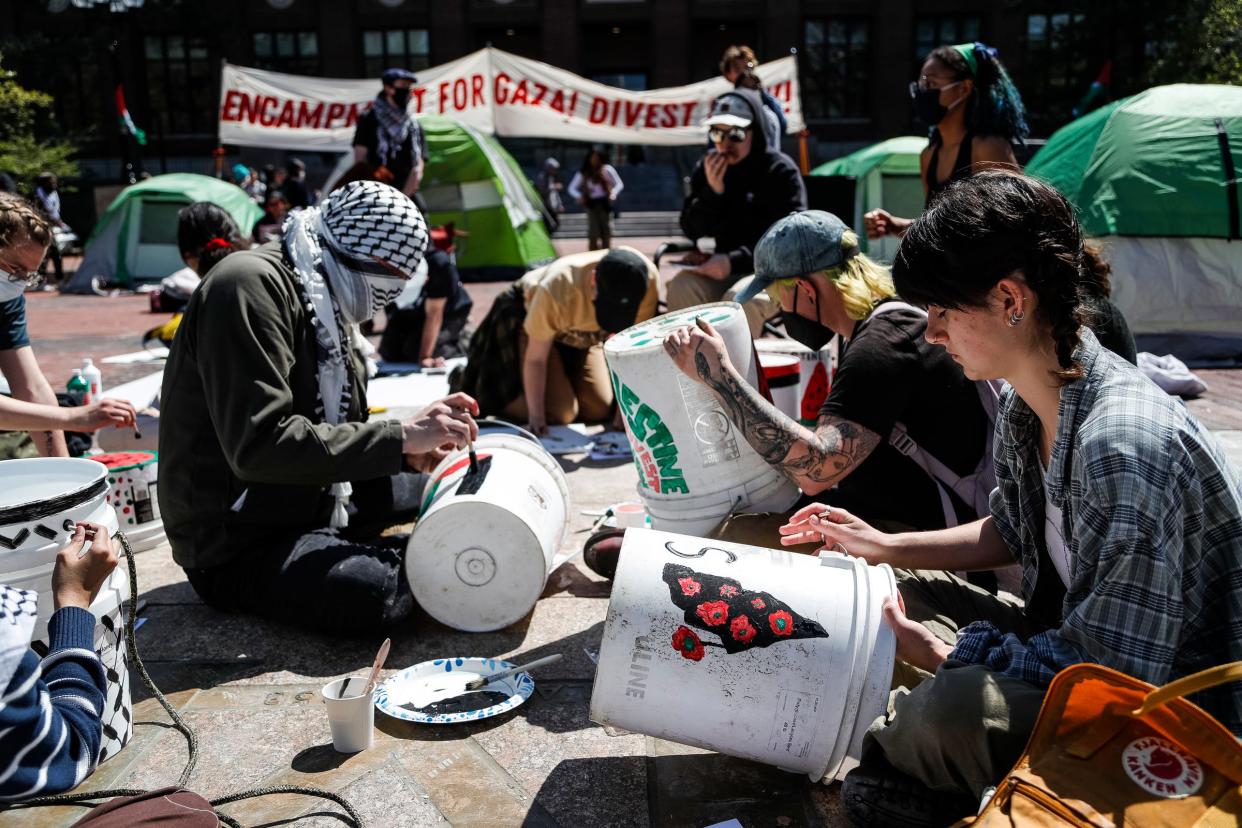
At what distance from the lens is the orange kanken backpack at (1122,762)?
148cm

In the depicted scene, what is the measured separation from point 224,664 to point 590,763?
1.24 meters

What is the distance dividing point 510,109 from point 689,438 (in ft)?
38.5

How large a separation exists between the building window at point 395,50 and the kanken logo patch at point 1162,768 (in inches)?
1257

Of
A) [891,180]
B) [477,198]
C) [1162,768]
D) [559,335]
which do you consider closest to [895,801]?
[1162,768]

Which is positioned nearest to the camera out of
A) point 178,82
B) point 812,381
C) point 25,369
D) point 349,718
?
point 349,718

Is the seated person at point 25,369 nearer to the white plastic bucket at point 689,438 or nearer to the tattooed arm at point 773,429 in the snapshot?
the white plastic bucket at point 689,438

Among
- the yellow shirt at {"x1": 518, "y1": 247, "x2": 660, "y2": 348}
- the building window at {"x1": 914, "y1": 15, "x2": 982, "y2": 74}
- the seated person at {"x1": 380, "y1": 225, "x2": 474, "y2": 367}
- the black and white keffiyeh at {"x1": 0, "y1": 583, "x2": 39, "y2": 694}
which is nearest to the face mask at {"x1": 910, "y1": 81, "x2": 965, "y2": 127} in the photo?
the yellow shirt at {"x1": 518, "y1": 247, "x2": 660, "y2": 348}

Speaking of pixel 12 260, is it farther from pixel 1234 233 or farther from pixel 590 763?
pixel 1234 233

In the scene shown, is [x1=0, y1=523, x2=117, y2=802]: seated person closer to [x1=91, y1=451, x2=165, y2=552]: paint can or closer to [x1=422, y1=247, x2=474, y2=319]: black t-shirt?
[x1=91, y1=451, x2=165, y2=552]: paint can

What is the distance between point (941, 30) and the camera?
3092 centimetres

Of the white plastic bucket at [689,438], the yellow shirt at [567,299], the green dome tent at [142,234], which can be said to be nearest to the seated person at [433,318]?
the yellow shirt at [567,299]

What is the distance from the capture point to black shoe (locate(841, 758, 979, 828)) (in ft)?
6.59

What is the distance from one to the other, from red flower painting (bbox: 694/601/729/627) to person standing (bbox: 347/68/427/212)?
635cm

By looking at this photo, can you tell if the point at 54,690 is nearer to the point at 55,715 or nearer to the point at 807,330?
the point at 55,715
